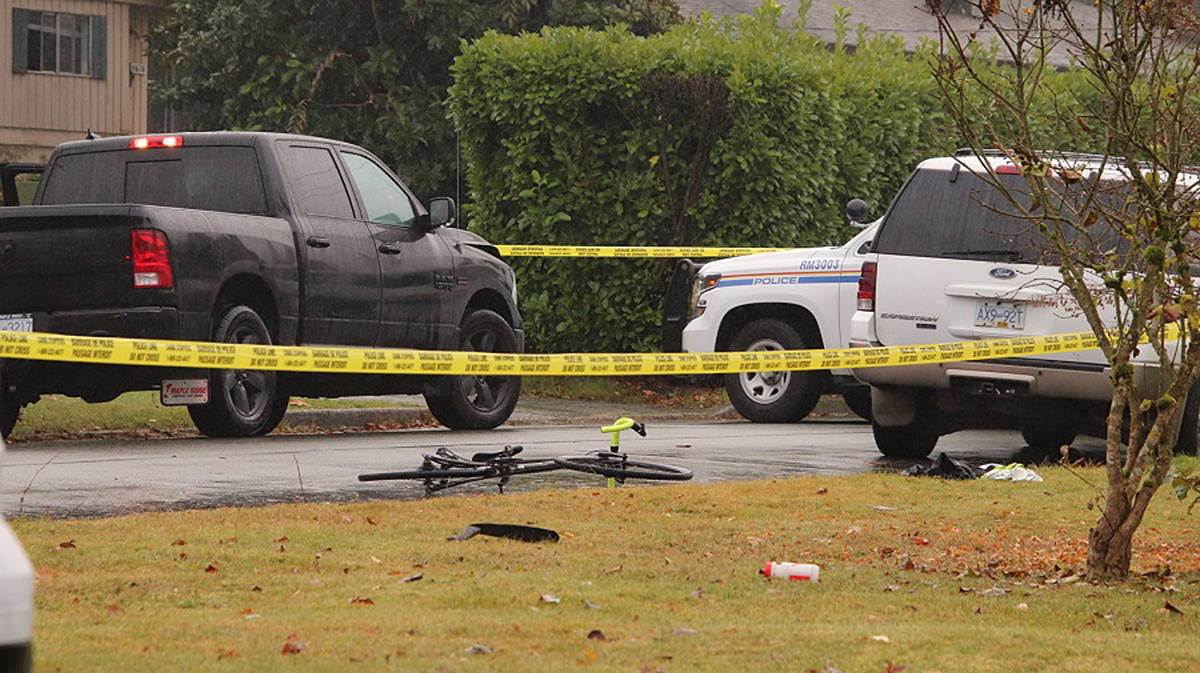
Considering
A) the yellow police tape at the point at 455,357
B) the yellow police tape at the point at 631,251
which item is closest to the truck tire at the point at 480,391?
the yellow police tape at the point at 455,357

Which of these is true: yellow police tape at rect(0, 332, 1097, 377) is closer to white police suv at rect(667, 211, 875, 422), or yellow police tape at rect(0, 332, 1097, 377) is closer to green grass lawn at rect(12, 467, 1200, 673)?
white police suv at rect(667, 211, 875, 422)

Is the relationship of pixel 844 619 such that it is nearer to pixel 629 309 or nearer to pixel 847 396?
pixel 847 396

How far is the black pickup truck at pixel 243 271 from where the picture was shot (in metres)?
12.0

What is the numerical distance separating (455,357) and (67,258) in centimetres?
259

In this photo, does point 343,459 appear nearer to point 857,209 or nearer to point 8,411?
point 8,411

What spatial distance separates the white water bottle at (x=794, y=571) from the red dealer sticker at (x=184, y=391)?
6011mm

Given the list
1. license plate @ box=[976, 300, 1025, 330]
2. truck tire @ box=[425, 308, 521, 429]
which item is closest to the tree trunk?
license plate @ box=[976, 300, 1025, 330]

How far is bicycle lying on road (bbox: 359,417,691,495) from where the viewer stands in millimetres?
10086

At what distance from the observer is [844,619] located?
6.34 meters

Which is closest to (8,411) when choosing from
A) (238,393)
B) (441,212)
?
(238,393)

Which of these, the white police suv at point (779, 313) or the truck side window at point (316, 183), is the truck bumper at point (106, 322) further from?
the white police suv at point (779, 313)

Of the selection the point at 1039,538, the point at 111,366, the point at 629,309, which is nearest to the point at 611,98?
the point at 629,309

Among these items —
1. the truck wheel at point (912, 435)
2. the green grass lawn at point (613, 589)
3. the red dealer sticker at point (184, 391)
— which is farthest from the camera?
the truck wheel at point (912, 435)

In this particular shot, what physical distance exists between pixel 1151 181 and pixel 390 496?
4.26m
